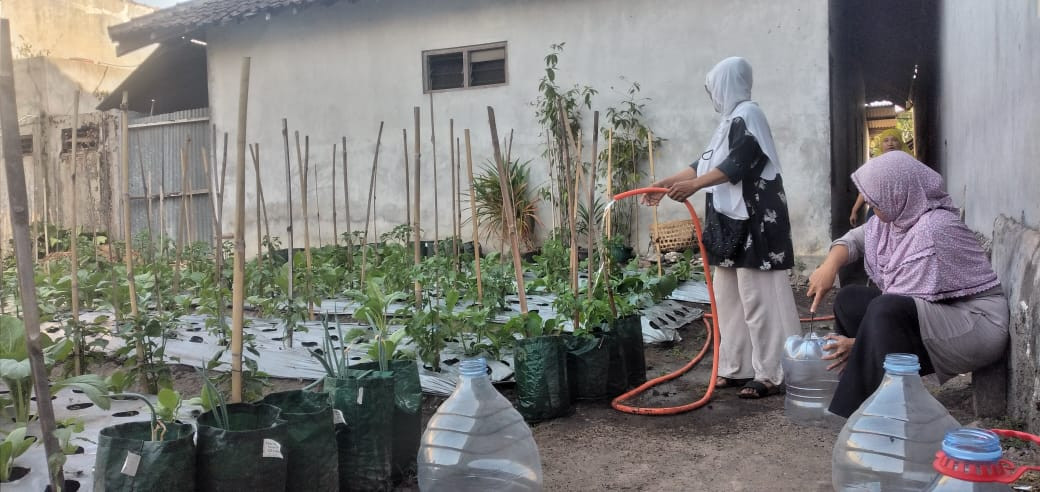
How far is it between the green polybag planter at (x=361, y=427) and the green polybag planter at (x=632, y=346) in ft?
5.36

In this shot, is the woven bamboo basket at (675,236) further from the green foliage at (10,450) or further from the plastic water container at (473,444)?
the green foliage at (10,450)

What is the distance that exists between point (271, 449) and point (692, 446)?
1720 millimetres

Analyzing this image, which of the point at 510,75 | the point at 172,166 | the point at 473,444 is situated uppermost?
the point at 510,75

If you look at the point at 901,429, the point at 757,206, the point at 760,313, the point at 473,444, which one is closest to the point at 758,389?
the point at 760,313

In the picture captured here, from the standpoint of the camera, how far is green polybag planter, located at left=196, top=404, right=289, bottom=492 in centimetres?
205

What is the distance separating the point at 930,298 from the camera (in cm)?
278

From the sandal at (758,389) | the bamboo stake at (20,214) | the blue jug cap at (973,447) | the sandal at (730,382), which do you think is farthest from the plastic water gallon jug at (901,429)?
the bamboo stake at (20,214)

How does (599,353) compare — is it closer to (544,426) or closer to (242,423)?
(544,426)

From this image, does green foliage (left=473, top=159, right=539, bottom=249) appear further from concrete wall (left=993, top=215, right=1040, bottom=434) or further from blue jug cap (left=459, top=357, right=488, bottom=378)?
blue jug cap (left=459, top=357, right=488, bottom=378)

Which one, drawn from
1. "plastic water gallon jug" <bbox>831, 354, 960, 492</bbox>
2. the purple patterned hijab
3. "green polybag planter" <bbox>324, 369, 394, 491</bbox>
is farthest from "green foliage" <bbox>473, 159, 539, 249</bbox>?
"plastic water gallon jug" <bbox>831, 354, 960, 492</bbox>

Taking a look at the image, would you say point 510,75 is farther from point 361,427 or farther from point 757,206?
point 361,427

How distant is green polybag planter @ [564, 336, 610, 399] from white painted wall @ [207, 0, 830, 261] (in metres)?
4.75

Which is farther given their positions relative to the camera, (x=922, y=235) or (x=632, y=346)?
(x=632, y=346)

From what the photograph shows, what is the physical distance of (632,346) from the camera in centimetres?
404
